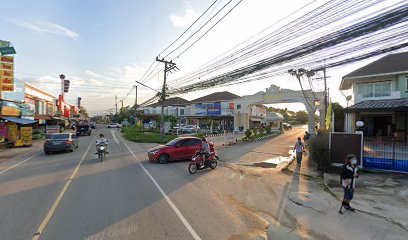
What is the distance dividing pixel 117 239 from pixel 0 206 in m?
4.01

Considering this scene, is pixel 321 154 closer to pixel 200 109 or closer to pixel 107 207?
pixel 107 207

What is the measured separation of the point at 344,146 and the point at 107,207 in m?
10.5

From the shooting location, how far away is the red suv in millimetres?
13172

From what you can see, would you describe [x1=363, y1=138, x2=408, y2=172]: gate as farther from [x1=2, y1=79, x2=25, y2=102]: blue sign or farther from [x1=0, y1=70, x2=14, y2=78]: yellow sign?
[x1=2, y1=79, x2=25, y2=102]: blue sign

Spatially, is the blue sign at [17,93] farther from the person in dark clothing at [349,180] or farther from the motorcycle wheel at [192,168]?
the person in dark clothing at [349,180]

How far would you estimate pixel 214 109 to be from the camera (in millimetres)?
52375

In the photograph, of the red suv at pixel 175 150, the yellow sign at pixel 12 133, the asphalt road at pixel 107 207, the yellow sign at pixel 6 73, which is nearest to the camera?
the asphalt road at pixel 107 207

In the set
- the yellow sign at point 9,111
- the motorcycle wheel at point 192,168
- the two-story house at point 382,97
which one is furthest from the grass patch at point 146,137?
the two-story house at point 382,97

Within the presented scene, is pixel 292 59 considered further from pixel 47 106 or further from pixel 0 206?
pixel 47 106

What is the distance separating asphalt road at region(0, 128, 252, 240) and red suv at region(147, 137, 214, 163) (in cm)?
282

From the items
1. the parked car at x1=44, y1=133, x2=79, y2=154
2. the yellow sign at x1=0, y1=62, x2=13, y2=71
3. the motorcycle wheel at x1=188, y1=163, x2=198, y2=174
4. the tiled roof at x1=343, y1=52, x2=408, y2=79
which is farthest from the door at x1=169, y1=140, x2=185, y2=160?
the tiled roof at x1=343, y1=52, x2=408, y2=79

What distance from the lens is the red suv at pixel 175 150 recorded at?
13172 millimetres

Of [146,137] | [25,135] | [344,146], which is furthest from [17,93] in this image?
[344,146]

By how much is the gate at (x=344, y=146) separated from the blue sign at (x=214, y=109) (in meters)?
40.3
